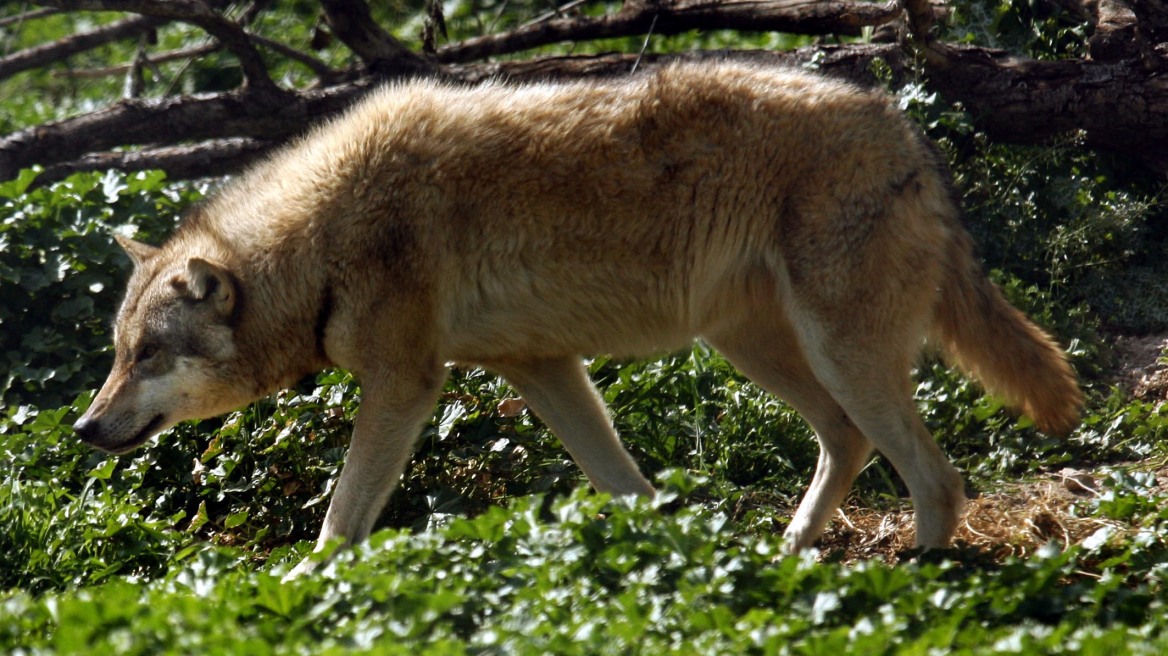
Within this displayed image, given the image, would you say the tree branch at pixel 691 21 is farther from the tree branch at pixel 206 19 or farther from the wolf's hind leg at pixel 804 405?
the wolf's hind leg at pixel 804 405

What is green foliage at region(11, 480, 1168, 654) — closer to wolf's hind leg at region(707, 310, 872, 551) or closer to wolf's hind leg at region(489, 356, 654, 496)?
wolf's hind leg at region(707, 310, 872, 551)

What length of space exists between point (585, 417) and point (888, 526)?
1.36m

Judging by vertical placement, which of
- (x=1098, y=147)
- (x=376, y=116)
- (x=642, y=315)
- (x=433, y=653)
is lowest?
(x=433, y=653)

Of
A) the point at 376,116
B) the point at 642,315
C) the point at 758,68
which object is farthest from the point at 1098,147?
the point at 376,116

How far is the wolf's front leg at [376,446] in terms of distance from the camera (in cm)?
491

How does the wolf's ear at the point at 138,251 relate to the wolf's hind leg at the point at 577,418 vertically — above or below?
above

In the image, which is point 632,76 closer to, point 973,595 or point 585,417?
point 585,417

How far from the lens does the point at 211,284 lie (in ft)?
16.8

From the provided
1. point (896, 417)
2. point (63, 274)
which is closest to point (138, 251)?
point (63, 274)

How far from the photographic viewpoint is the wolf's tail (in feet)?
16.4

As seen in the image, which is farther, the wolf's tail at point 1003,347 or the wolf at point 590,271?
the wolf's tail at point 1003,347

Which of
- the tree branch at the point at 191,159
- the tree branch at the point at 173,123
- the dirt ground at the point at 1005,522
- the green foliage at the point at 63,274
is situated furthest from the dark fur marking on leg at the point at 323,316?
the tree branch at the point at 191,159

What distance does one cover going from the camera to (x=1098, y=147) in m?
6.82

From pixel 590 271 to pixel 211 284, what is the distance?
1498 millimetres
